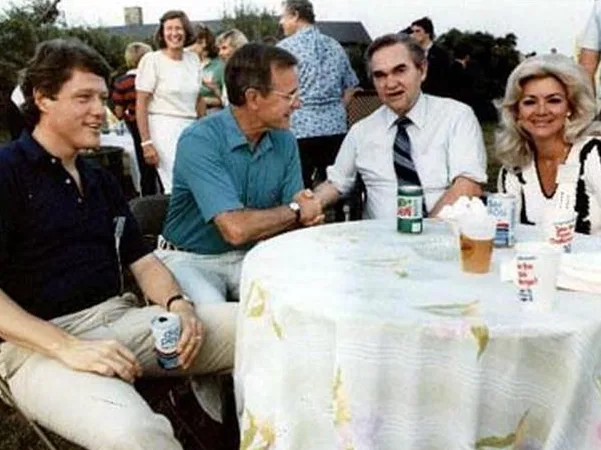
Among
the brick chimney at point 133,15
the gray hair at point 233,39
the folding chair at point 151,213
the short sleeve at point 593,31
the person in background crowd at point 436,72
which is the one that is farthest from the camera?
the brick chimney at point 133,15

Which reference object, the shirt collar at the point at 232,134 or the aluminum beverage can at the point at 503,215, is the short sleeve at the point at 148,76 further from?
the aluminum beverage can at the point at 503,215

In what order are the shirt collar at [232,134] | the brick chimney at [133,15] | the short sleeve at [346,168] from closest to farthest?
the shirt collar at [232,134], the short sleeve at [346,168], the brick chimney at [133,15]

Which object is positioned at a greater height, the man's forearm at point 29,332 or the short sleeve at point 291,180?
the short sleeve at point 291,180

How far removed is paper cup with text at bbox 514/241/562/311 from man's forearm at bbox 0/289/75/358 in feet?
3.78

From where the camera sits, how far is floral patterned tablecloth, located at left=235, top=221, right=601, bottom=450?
1.82 m

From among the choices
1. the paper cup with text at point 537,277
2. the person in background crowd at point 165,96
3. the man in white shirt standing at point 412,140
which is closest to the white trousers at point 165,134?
the person in background crowd at point 165,96

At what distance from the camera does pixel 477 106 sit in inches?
586

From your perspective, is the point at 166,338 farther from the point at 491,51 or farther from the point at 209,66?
the point at 491,51

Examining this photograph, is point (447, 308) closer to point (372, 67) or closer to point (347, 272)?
point (347, 272)

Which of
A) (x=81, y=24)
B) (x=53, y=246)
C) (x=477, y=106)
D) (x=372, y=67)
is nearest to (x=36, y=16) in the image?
(x=81, y=24)

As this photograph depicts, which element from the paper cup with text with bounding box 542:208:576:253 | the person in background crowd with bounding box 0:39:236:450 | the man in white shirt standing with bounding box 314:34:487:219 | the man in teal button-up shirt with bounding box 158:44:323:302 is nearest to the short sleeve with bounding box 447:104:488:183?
the man in white shirt standing with bounding box 314:34:487:219

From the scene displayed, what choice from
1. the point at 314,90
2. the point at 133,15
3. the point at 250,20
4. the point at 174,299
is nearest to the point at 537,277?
the point at 174,299

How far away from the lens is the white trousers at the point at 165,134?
19.9 ft

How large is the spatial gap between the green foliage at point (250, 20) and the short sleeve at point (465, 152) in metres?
11.4
